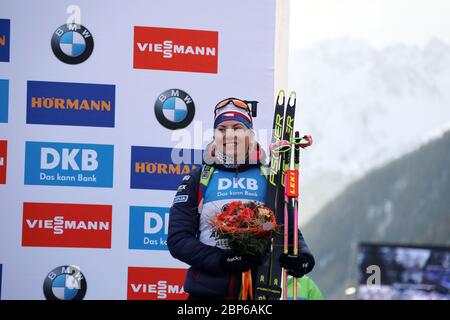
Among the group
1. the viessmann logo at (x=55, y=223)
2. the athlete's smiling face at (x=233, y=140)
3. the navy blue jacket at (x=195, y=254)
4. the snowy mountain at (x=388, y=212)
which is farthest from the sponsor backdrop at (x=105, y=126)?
the snowy mountain at (x=388, y=212)

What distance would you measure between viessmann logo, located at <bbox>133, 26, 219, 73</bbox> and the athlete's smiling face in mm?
1591

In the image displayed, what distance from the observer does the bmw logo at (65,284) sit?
5.58m

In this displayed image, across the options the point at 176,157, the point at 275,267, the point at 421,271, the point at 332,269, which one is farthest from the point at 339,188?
the point at 275,267

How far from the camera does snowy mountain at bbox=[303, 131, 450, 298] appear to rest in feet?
68.7

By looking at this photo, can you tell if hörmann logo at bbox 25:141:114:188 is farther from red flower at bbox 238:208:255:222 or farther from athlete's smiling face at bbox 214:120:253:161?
red flower at bbox 238:208:255:222

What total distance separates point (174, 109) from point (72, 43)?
2.64 feet

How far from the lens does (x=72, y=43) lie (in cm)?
563

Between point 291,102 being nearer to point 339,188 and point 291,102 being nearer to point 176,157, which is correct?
point 176,157

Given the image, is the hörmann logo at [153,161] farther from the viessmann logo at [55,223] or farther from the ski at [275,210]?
the ski at [275,210]

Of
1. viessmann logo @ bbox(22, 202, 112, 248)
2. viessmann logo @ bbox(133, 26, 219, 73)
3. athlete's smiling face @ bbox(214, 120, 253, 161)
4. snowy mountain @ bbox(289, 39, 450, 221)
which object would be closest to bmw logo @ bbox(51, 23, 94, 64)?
viessmann logo @ bbox(133, 26, 219, 73)

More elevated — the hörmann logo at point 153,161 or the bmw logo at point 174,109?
the bmw logo at point 174,109

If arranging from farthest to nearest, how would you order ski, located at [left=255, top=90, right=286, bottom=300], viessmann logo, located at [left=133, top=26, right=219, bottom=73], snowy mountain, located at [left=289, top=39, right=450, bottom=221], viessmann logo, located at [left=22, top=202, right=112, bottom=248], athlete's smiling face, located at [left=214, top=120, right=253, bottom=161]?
1. snowy mountain, located at [left=289, top=39, right=450, bottom=221]
2. viessmann logo, located at [left=133, top=26, right=219, bottom=73]
3. viessmann logo, located at [left=22, top=202, right=112, bottom=248]
4. athlete's smiling face, located at [left=214, top=120, right=253, bottom=161]
5. ski, located at [left=255, top=90, right=286, bottom=300]

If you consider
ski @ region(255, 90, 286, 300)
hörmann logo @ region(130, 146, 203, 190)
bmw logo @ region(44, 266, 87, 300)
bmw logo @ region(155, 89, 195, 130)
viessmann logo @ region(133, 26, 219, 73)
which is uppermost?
viessmann logo @ region(133, 26, 219, 73)

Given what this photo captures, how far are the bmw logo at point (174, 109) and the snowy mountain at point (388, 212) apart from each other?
15049 millimetres
